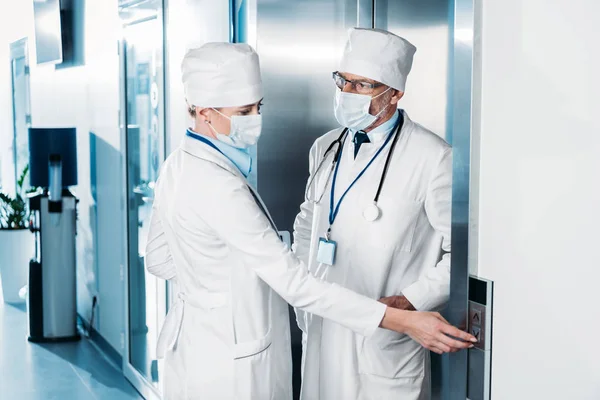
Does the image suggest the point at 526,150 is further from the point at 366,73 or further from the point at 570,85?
the point at 366,73

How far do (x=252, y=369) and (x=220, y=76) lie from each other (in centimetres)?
80

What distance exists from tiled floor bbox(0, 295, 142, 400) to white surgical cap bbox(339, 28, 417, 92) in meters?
2.76

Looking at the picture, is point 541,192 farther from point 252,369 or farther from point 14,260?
point 14,260

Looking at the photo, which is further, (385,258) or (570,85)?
(385,258)

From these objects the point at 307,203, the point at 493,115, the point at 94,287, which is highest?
the point at 493,115

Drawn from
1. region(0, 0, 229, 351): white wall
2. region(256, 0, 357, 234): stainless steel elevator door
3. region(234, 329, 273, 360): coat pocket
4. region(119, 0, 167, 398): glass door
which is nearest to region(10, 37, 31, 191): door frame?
region(0, 0, 229, 351): white wall

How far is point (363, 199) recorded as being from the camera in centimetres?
225

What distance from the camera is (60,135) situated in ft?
17.4

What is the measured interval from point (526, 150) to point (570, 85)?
147 mm

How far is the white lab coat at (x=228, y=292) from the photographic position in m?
1.94

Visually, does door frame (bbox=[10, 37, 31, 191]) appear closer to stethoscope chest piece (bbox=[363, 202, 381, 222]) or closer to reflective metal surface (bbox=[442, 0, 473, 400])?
stethoscope chest piece (bbox=[363, 202, 381, 222])

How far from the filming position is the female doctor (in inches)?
76.6

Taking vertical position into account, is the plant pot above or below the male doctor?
below

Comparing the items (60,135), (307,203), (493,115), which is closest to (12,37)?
(60,135)
